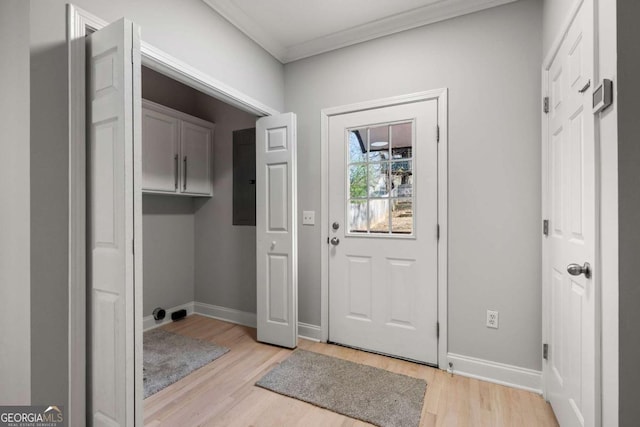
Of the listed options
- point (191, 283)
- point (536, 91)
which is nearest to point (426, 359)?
point (536, 91)

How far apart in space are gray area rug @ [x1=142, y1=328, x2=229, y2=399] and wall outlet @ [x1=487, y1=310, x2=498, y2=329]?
2028mm

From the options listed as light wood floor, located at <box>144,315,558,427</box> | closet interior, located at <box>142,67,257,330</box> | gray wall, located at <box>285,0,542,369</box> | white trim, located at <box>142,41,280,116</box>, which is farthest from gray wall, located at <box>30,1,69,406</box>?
gray wall, located at <box>285,0,542,369</box>

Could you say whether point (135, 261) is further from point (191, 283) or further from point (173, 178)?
point (191, 283)

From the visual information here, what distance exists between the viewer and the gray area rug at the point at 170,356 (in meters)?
2.03

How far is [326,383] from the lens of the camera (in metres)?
1.98

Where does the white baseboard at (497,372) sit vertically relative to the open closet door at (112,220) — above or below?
below

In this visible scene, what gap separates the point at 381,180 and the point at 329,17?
4.30 ft

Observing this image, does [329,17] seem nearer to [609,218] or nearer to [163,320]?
[609,218]

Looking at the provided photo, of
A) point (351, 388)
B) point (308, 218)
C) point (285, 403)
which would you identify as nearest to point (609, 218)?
point (351, 388)

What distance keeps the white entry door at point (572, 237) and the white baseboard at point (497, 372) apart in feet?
0.42

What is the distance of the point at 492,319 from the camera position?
2041 millimetres

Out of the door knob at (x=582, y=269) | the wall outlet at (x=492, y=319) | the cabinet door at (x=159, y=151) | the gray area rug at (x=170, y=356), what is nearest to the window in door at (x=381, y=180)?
the wall outlet at (x=492, y=319)

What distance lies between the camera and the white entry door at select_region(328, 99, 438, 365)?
7.36 ft

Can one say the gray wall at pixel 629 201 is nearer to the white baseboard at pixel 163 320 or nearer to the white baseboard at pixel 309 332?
the white baseboard at pixel 309 332
